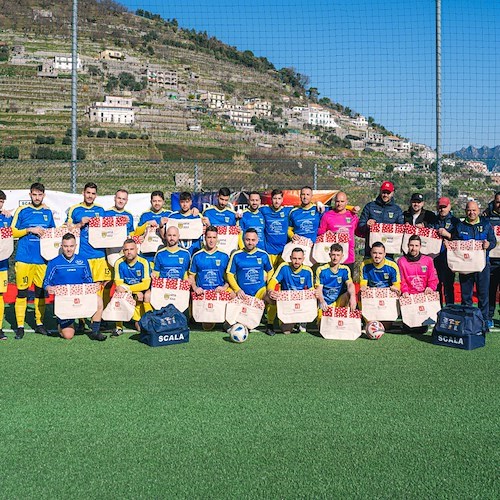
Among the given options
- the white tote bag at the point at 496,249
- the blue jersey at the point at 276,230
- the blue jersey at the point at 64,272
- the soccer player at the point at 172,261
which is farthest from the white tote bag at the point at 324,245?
the blue jersey at the point at 64,272

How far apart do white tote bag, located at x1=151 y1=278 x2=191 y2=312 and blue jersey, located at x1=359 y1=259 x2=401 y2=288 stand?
7.49 feet

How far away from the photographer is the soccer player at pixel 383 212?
848cm

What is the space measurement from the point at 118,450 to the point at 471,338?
14.4 ft

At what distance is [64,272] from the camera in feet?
25.2

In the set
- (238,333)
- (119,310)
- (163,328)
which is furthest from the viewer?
(119,310)

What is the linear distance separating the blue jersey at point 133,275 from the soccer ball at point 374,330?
2.81 meters

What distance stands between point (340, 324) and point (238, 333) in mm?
1258

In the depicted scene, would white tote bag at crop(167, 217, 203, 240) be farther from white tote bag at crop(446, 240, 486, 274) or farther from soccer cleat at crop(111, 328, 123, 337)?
white tote bag at crop(446, 240, 486, 274)

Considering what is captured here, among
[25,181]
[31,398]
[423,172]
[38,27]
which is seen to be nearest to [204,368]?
[31,398]

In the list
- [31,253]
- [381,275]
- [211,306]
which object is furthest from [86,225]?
[381,275]

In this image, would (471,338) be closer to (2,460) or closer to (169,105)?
(2,460)

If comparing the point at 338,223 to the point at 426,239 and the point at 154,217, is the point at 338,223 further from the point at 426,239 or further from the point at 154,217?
the point at 154,217

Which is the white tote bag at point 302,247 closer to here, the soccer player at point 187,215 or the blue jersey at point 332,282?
the blue jersey at point 332,282

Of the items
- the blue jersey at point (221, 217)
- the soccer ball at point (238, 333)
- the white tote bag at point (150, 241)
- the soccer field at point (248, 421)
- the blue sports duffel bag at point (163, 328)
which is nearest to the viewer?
the soccer field at point (248, 421)
